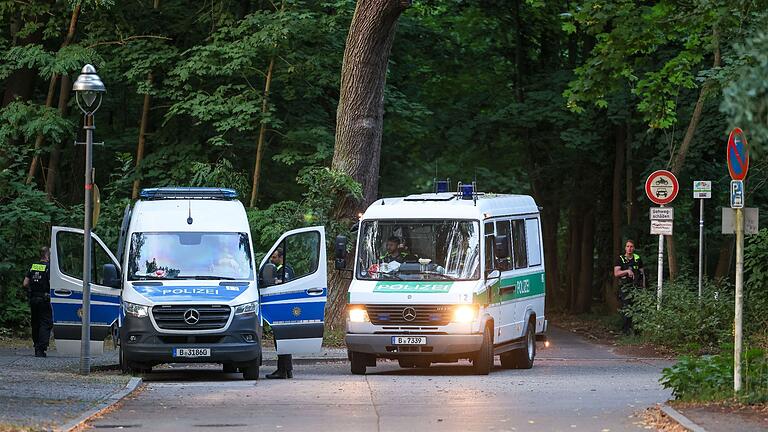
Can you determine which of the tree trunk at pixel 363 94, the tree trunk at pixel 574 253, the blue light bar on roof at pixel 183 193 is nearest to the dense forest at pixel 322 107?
the tree trunk at pixel 363 94

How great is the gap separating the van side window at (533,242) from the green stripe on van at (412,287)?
314 cm

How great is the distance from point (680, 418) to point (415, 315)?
771cm

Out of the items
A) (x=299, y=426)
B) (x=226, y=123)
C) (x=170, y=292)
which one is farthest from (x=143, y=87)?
(x=299, y=426)

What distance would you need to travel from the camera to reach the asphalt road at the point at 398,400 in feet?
45.5

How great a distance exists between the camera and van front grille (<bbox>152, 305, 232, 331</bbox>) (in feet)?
63.7

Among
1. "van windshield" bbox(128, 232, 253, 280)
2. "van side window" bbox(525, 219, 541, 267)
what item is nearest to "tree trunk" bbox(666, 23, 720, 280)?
"van side window" bbox(525, 219, 541, 267)

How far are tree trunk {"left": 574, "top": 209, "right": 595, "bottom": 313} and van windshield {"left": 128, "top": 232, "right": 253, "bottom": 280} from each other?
2439cm

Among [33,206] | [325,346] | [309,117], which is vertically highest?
[309,117]

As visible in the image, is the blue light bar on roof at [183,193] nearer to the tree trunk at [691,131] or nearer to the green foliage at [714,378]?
the green foliage at [714,378]

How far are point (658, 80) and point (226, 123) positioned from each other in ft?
30.2

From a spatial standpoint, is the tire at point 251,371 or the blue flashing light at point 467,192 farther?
the blue flashing light at point 467,192

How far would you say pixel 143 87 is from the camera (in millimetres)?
32031

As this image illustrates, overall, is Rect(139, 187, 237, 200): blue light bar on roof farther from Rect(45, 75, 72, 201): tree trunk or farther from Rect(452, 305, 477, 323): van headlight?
Rect(45, 75, 72, 201): tree trunk

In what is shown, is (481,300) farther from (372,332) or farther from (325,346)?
(325,346)
